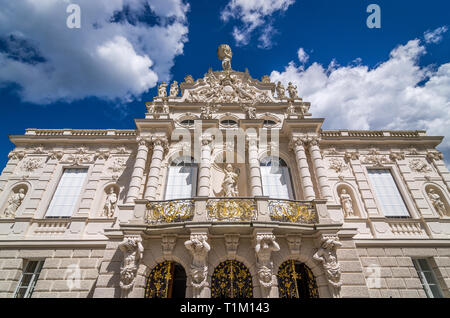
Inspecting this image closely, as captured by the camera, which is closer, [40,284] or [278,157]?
[40,284]

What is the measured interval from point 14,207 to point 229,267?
13.6 meters

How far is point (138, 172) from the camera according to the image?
1302 centimetres

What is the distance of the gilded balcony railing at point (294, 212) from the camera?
10461mm

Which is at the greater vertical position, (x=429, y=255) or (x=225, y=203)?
(x=225, y=203)

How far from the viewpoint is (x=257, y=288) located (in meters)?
9.37

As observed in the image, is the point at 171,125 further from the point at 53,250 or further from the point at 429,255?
the point at 429,255

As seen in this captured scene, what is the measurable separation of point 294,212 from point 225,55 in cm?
1629

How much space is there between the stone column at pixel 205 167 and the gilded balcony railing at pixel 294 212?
143 inches

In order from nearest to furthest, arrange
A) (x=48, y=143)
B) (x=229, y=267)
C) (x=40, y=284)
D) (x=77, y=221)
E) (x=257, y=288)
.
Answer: (x=257, y=288) → (x=229, y=267) → (x=40, y=284) → (x=77, y=221) → (x=48, y=143)

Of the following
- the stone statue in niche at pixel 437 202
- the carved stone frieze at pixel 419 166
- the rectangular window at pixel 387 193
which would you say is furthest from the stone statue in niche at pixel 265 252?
the carved stone frieze at pixel 419 166

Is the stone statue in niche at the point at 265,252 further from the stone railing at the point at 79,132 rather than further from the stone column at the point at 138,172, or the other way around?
the stone railing at the point at 79,132

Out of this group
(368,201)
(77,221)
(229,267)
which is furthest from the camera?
(368,201)

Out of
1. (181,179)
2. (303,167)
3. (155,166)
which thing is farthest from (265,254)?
(155,166)
